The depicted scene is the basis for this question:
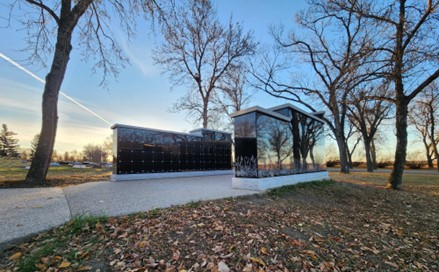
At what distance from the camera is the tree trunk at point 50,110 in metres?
7.52

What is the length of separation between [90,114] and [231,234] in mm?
16341

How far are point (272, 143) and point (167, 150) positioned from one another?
5.52 metres

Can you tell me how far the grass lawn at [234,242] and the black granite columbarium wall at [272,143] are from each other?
6.34 feet

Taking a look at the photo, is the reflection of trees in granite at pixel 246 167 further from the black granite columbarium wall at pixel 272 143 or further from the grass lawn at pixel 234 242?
the grass lawn at pixel 234 242

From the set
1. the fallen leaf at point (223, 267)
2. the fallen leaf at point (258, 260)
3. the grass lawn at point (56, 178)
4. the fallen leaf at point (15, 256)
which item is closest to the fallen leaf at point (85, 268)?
the fallen leaf at point (15, 256)

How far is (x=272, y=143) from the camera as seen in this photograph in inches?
303

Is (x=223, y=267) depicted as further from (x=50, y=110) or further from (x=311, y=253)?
(x=50, y=110)

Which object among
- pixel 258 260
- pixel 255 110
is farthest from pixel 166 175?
pixel 258 260

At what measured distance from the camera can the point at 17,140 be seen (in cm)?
4553

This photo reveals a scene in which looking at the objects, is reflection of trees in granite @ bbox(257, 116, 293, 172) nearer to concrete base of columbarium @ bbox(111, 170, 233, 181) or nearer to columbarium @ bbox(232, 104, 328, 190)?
columbarium @ bbox(232, 104, 328, 190)

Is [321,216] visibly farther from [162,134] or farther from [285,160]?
[162,134]

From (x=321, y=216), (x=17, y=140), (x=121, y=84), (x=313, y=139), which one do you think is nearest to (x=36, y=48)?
(x=121, y=84)

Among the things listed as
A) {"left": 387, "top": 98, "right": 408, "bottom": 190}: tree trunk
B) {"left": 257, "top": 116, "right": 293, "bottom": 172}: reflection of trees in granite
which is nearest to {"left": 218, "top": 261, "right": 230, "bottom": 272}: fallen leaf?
{"left": 257, "top": 116, "right": 293, "bottom": 172}: reflection of trees in granite

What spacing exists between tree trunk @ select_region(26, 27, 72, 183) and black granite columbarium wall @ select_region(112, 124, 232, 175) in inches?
90.5
